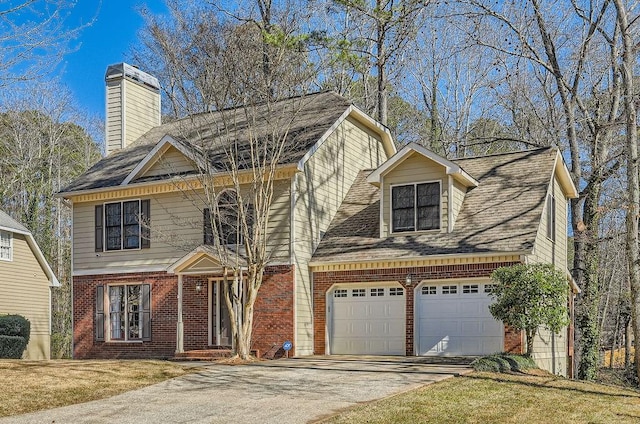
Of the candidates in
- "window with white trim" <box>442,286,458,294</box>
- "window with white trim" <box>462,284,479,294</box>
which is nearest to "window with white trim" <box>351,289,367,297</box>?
"window with white trim" <box>442,286,458,294</box>

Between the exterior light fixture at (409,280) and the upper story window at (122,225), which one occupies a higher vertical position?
the upper story window at (122,225)

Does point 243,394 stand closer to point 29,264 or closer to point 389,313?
point 389,313

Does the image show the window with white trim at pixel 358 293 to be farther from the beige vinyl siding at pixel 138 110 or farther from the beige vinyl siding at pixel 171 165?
the beige vinyl siding at pixel 138 110

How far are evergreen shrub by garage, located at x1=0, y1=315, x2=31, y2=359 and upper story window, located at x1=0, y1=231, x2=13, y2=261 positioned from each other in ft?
12.9

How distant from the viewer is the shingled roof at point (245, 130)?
20688mm

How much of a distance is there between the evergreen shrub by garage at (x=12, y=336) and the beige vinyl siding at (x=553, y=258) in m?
17.0

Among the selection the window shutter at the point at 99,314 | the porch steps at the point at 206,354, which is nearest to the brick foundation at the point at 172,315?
the window shutter at the point at 99,314

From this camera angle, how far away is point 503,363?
15906 millimetres

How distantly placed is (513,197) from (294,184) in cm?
587

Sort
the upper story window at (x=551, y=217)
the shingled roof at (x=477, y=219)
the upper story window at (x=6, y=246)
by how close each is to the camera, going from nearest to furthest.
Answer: the shingled roof at (x=477, y=219) → the upper story window at (x=551, y=217) → the upper story window at (x=6, y=246)

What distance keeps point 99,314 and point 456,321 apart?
35.8 ft

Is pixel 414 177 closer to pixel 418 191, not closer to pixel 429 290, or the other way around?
pixel 418 191

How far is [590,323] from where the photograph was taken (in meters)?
23.8

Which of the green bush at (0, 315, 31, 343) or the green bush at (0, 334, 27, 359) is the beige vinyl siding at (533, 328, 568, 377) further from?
the green bush at (0, 315, 31, 343)
